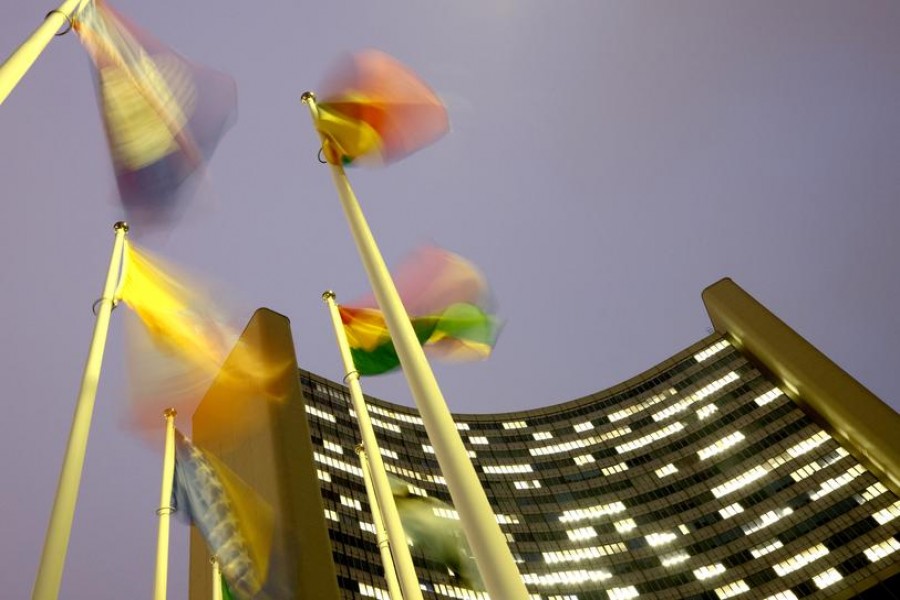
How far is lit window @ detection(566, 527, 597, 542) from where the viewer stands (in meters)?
86.2

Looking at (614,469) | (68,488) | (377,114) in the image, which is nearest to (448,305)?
(377,114)

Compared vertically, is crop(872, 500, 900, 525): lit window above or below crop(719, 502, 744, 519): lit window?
below

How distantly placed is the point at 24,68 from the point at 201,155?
206 inches

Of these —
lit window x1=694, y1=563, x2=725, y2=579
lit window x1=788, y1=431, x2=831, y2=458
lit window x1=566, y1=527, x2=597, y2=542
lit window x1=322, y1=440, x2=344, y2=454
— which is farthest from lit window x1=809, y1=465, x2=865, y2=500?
lit window x1=322, y1=440, x2=344, y2=454

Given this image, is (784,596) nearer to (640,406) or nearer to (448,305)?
(640,406)

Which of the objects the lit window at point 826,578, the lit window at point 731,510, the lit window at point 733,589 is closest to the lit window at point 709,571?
the lit window at point 733,589

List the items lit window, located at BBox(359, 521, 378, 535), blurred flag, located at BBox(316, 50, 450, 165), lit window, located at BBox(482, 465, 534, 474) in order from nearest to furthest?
blurred flag, located at BBox(316, 50, 450, 165), lit window, located at BBox(359, 521, 378, 535), lit window, located at BBox(482, 465, 534, 474)

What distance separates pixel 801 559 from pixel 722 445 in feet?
61.6

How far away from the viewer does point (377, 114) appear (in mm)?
13227

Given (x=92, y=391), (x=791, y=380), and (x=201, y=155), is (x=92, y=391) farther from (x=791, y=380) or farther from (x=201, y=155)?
(x=791, y=380)

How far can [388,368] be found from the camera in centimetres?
1908

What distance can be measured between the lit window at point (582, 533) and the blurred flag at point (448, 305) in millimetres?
77910

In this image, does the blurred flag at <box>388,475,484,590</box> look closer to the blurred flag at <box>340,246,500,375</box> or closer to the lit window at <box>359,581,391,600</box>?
the blurred flag at <box>340,246,500,375</box>

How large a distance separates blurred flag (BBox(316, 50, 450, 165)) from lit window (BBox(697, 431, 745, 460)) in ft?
281
